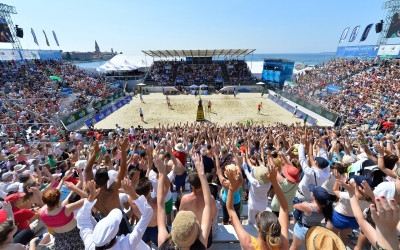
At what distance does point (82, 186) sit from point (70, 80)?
3192 centimetres

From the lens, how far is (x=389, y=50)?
28.6 meters

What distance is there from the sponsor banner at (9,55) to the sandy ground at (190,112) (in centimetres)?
1757

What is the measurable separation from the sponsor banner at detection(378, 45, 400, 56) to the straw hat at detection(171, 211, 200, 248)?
38.1 m

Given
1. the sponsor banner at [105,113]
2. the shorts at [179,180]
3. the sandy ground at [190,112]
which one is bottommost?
the sandy ground at [190,112]

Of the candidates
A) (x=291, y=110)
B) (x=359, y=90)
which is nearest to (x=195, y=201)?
(x=291, y=110)

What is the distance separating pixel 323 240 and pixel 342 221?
1172mm

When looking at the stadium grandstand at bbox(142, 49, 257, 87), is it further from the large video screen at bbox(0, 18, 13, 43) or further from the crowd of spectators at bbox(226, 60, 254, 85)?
the large video screen at bbox(0, 18, 13, 43)

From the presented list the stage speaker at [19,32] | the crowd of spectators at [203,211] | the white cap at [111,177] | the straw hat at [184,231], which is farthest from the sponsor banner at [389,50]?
the stage speaker at [19,32]

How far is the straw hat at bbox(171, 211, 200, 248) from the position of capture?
1665mm

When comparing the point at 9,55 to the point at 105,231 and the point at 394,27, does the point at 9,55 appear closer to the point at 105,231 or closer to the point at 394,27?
the point at 105,231

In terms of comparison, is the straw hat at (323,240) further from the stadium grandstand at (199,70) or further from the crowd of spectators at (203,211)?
the stadium grandstand at (199,70)

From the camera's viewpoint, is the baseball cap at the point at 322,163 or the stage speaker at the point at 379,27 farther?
the stage speaker at the point at 379,27

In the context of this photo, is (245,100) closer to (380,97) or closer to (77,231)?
(380,97)

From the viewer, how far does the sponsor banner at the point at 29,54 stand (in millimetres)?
31309
